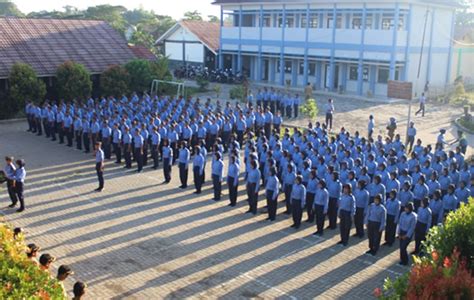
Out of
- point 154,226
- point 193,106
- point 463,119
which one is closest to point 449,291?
point 154,226

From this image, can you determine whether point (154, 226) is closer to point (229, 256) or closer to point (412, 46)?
point (229, 256)

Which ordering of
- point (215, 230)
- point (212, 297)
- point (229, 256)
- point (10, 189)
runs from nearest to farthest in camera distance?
point (212, 297) → point (229, 256) → point (215, 230) → point (10, 189)

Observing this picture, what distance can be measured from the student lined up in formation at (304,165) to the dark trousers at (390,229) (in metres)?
0.02

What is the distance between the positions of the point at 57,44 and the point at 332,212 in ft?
60.8

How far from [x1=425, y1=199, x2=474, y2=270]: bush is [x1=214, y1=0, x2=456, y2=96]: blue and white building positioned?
21.9 m

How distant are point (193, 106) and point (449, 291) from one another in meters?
15.4

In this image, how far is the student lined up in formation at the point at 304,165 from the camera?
1002cm

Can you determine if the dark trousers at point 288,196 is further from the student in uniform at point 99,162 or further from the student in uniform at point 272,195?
the student in uniform at point 99,162

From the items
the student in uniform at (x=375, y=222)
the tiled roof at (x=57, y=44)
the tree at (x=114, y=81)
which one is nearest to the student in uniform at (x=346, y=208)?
the student in uniform at (x=375, y=222)

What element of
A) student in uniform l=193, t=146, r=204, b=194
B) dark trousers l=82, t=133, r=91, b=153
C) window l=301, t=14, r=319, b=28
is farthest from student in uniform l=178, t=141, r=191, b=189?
window l=301, t=14, r=319, b=28

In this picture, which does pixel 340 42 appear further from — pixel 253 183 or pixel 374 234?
pixel 374 234

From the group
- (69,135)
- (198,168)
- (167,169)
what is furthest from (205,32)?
(198,168)

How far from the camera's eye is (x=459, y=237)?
20.3 feet

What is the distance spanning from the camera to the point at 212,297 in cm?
791
